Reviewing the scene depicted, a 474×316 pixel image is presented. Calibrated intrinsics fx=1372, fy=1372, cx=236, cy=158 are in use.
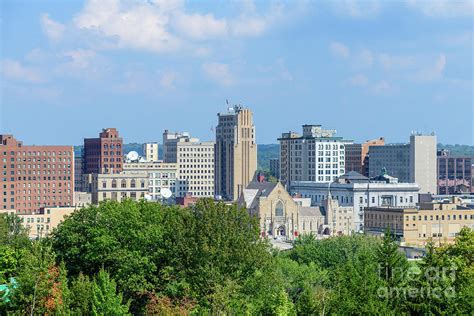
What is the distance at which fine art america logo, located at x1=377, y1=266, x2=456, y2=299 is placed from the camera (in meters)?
73.2

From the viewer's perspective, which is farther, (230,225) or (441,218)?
(441,218)

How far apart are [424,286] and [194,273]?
1818 centimetres

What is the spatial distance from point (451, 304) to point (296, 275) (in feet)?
130

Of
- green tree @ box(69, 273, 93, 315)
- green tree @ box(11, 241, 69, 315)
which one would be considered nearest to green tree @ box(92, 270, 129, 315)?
green tree @ box(69, 273, 93, 315)

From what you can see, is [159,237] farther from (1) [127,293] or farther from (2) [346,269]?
(2) [346,269]

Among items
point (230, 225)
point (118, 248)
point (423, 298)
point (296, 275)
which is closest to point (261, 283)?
point (230, 225)

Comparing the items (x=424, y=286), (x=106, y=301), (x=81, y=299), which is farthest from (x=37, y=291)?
(x=424, y=286)

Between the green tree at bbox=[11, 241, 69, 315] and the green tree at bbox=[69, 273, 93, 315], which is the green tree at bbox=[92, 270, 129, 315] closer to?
the green tree at bbox=[69, 273, 93, 315]

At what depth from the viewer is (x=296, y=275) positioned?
111625 mm

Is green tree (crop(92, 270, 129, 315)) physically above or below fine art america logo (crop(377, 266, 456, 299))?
below

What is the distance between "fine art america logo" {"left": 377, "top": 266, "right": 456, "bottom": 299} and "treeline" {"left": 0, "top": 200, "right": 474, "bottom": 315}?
55mm

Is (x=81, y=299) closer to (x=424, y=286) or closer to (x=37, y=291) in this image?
(x=37, y=291)

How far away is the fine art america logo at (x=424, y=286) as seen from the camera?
Result: 7319cm

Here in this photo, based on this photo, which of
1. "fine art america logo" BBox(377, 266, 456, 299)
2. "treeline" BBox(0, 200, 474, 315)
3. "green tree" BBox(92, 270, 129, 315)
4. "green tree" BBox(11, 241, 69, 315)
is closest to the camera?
"fine art america logo" BBox(377, 266, 456, 299)
